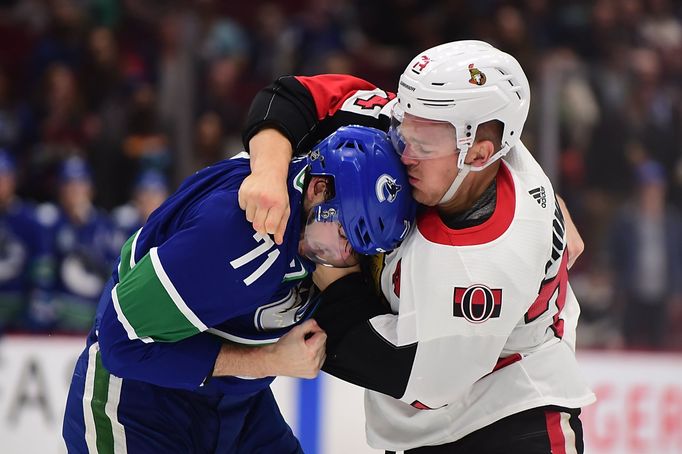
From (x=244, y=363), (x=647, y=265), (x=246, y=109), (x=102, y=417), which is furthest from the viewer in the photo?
(x=246, y=109)

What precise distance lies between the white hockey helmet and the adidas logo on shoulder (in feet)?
0.57

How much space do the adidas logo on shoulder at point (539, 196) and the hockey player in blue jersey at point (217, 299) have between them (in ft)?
1.33

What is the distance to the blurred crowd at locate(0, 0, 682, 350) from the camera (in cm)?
729

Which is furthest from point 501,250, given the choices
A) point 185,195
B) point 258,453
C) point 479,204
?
point 258,453

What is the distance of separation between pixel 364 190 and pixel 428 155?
0.26 metres

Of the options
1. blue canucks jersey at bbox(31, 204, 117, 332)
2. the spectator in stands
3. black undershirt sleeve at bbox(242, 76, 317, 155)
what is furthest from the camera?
blue canucks jersey at bbox(31, 204, 117, 332)

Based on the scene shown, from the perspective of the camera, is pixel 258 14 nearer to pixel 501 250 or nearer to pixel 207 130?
pixel 207 130

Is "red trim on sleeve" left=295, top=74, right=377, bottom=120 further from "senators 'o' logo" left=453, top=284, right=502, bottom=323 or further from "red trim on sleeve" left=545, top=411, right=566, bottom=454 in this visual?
"red trim on sleeve" left=545, top=411, right=566, bottom=454

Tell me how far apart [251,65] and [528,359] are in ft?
20.2

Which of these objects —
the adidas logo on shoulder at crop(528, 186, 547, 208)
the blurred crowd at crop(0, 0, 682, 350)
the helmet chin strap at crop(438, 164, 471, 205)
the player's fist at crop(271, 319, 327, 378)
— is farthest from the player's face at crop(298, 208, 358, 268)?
the blurred crowd at crop(0, 0, 682, 350)

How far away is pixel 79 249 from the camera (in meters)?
7.73

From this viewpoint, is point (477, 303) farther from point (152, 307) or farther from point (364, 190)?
point (152, 307)

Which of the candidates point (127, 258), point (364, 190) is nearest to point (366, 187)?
point (364, 190)

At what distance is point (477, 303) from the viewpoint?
2973 millimetres
